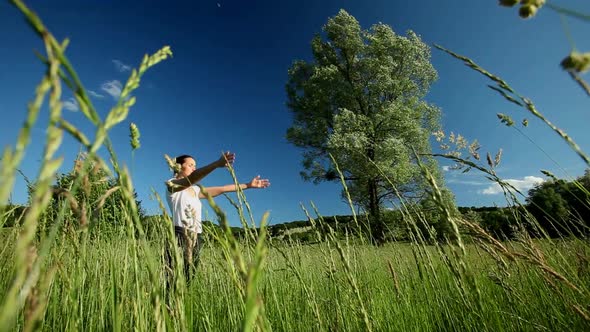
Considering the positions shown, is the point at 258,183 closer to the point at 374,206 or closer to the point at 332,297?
the point at 332,297

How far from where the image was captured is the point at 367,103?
21312 mm

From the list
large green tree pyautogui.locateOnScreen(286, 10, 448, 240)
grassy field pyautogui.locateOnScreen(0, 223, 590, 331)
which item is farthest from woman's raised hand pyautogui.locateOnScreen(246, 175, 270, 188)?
large green tree pyautogui.locateOnScreen(286, 10, 448, 240)

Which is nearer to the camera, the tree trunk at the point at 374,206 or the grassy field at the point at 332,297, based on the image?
the grassy field at the point at 332,297

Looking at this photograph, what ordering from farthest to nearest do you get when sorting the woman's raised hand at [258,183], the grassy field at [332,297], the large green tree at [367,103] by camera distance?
the large green tree at [367,103]
the woman's raised hand at [258,183]
the grassy field at [332,297]

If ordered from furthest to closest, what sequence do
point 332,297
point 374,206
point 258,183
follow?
1. point 374,206
2. point 258,183
3. point 332,297

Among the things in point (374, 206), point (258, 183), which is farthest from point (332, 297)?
point (374, 206)

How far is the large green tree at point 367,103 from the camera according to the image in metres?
19.3

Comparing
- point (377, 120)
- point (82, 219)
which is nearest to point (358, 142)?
point (377, 120)

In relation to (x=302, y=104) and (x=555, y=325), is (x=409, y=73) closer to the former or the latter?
(x=302, y=104)

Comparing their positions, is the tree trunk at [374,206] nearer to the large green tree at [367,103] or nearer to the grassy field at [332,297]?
the large green tree at [367,103]

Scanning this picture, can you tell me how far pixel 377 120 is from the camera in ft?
65.3

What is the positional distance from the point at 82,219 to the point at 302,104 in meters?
22.0

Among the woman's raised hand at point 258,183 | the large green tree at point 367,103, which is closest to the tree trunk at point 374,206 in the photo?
the large green tree at point 367,103

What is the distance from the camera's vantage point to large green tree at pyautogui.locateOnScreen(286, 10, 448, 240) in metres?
19.3
